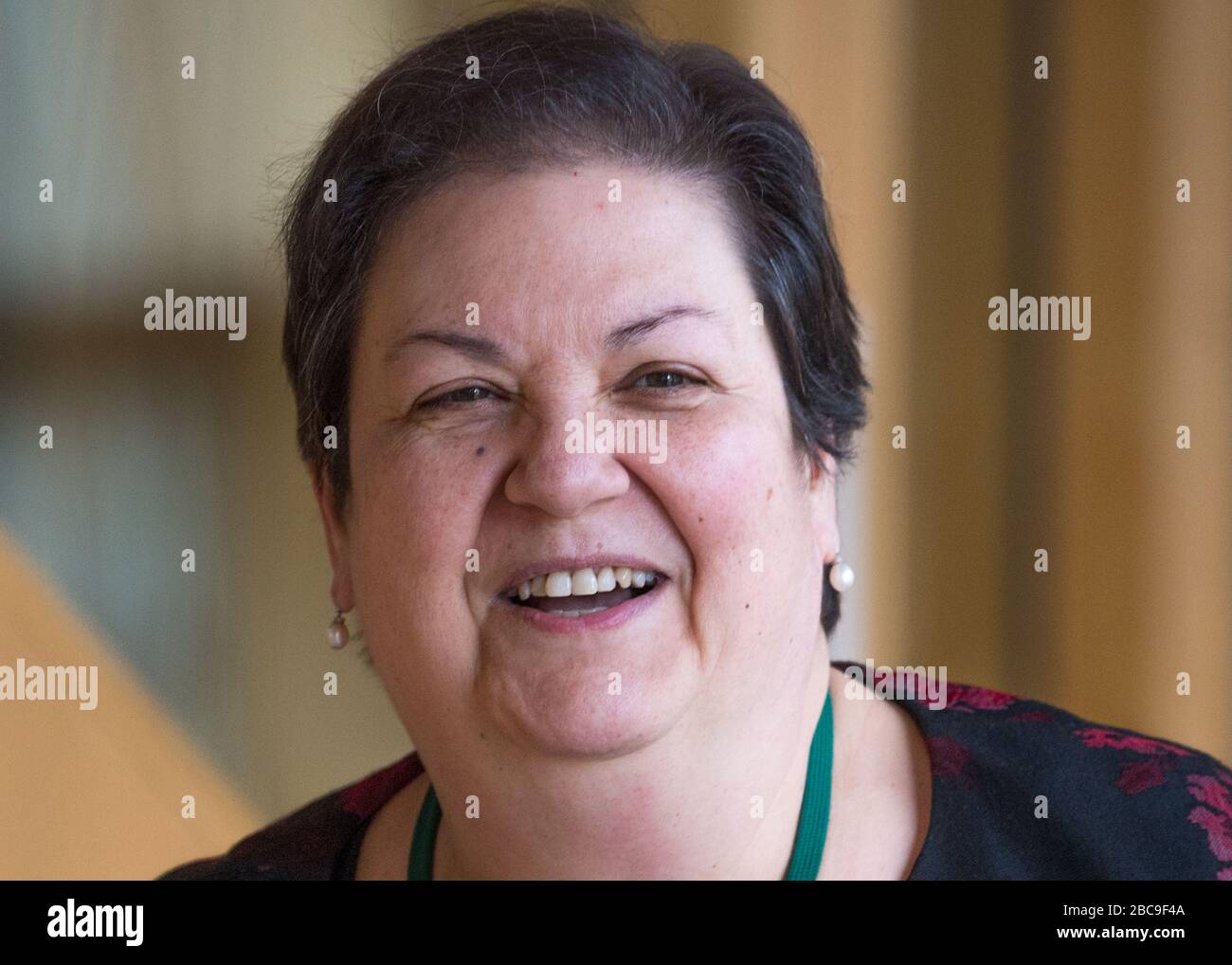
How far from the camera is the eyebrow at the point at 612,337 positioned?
1070mm

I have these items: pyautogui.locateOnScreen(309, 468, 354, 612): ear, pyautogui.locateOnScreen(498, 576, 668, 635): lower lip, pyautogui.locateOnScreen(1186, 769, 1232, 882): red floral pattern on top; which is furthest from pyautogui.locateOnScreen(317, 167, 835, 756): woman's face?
pyautogui.locateOnScreen(1186, 769, 1232, 882): red floral pattern on top

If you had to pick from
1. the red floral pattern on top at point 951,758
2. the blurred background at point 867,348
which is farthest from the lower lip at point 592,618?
the blurred background at point 867,348

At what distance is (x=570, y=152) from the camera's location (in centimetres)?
111

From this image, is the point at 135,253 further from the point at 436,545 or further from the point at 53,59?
the point at 436,545

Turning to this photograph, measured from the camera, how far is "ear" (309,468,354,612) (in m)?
1.25

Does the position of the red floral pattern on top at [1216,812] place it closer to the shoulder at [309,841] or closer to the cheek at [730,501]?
the cheek at [730,501]

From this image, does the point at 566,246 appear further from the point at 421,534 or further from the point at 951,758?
the point at 951,758

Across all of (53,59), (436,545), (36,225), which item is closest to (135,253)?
(36,225)

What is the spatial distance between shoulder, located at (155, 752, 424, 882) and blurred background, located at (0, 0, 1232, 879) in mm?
221

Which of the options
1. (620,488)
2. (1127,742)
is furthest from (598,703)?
(1127,742)

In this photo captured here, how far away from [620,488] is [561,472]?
0.05 metres

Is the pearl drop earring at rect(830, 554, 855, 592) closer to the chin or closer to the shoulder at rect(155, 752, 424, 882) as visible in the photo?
the chin

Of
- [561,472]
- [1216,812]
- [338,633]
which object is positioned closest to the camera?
[561,472]

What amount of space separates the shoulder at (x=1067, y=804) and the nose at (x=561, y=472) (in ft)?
1.58
